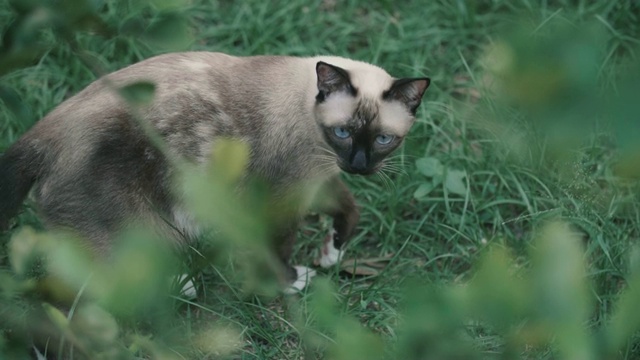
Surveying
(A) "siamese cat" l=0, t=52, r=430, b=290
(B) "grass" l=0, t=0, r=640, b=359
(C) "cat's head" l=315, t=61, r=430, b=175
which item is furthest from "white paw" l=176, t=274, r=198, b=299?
(C) "cat's head" l=315, t=61, r=430, b=175

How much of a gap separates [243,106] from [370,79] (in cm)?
55

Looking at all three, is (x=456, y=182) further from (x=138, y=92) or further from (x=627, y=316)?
(x=627, y=316)

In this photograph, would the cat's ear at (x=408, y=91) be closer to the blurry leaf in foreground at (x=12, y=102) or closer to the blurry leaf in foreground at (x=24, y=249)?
the blurry leaf in foreground at (x=12, y=102)

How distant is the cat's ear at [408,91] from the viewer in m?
3.50

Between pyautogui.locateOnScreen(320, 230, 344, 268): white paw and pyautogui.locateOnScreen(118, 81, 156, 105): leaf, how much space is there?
268cm

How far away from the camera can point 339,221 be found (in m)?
4.07

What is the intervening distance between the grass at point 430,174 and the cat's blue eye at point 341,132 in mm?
636

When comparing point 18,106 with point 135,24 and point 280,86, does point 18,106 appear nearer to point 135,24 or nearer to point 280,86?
point 135,24

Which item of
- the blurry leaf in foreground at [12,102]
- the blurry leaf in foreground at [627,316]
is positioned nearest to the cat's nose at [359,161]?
the blurry leaf in foreground at [12,102]

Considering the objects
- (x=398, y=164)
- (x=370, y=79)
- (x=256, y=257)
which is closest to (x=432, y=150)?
(x=398, y=164)

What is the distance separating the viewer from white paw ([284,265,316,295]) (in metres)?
3.85

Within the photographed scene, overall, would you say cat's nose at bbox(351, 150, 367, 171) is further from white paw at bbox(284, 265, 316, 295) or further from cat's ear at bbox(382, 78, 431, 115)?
white paw at bbox(284, 265, 316, 295)

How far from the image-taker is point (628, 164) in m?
0.95

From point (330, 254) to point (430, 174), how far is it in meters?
0.66
